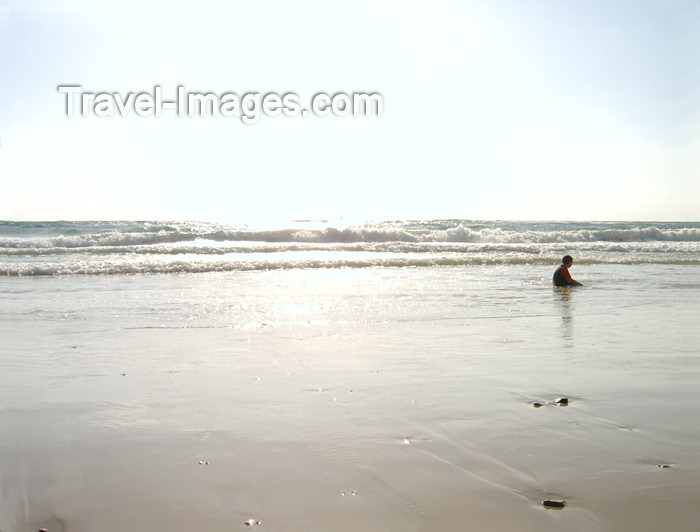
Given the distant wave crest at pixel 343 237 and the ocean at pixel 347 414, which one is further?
the distant wave crest at pixel 343 237

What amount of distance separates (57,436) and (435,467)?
2.08 m

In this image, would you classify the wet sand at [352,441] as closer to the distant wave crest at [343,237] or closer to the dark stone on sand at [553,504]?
the dark stone on sand at [553,504]

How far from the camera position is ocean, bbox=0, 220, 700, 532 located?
243 centimetres

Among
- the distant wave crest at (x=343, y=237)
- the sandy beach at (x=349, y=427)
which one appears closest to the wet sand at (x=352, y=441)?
the sandy beach at (x=349, y=427)

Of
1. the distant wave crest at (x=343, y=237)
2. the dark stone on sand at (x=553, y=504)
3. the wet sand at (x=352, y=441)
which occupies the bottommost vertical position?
the dark stone on sand at (x=553, y=504)

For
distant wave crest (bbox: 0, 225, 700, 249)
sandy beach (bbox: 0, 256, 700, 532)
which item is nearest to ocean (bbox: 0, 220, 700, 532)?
sandy beach (bbox: 0, 256, 700, 532)

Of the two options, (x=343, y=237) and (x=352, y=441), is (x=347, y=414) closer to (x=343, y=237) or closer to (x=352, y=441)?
(x=352, y=441)

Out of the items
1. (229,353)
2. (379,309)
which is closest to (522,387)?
(229,353)

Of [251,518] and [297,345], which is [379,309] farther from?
[251,518]

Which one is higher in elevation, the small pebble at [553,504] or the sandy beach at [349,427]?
the sandy beach at [349,427]

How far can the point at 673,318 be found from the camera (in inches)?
289

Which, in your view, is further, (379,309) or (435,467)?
(379,309)

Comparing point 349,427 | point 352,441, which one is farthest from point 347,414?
point 352,441

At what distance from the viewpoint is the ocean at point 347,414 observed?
2430 millimetres
